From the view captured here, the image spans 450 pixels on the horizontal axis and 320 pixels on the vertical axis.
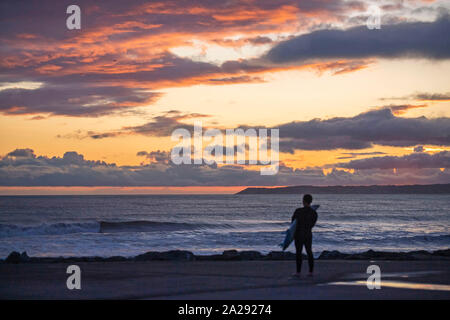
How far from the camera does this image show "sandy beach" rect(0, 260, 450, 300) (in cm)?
1119

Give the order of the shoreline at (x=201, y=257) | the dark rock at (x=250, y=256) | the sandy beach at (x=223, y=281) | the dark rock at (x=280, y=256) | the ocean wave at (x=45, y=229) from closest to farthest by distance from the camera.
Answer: the sandy beach at (x=223, y=281) < the shoreline at (x=201, y=257) < the dark rock at (x=250, y=256) < the dark rock at (x=280, y=256) < the ocean wave at (x=45, y=229)

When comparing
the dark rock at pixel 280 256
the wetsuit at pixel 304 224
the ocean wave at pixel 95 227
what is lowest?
the ocean wave at pixel 95 227

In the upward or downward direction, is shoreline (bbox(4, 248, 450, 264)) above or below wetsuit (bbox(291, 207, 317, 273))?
below

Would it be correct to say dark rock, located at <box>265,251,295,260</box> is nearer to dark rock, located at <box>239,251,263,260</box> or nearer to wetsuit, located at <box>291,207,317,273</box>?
dark rock, located at <box>239,251,263,260</box>

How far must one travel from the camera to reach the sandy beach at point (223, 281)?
1119cm

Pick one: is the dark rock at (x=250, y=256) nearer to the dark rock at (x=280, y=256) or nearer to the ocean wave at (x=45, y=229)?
the dark rock at (x=280, y=256)

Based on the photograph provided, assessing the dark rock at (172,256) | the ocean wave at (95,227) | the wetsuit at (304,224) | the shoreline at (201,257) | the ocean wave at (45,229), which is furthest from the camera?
the ocean wave at (95,227)

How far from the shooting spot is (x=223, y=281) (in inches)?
528

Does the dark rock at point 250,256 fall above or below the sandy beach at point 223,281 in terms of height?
below

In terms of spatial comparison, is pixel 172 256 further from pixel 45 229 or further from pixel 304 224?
pixel 45 229

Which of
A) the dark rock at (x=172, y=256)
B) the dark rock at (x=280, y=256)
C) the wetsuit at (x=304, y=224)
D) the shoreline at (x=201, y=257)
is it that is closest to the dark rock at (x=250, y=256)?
the shoreline at (x=201, y=257)

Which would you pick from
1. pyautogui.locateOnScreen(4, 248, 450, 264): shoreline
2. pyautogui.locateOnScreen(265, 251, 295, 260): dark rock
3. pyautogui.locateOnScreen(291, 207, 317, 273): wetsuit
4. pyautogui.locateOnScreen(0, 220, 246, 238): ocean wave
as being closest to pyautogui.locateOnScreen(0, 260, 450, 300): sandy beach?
pyautogui.locateOnScreen(291, 207, 317, 273): wetsuit
